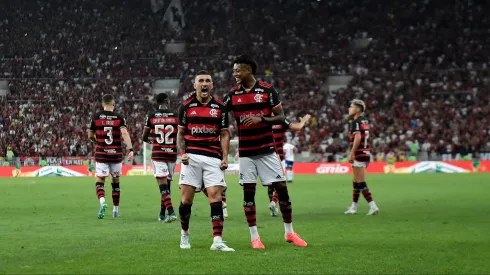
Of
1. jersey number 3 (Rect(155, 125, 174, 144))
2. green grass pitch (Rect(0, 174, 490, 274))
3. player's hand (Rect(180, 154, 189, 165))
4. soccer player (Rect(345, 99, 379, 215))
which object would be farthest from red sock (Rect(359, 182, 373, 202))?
player's hand (Rect(180, 154, 189, 165))

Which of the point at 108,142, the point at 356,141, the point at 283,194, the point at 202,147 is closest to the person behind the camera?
the point at 202,147

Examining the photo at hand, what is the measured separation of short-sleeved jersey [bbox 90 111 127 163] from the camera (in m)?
17.2

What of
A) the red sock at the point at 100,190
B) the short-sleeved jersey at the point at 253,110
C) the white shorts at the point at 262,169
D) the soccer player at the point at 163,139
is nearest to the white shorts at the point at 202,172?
the white shorts at the point at 262,169

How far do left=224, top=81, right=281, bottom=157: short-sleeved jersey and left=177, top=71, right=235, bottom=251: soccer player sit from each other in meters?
0.39

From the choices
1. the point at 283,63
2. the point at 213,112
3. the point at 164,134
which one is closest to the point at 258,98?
the point at 213,112

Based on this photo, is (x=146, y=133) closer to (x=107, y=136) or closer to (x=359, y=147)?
(x=107, y=136)

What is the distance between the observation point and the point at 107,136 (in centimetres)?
1722

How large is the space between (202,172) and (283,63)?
4967 cm

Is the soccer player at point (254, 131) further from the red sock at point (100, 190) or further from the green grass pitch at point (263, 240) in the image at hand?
the red sock at point (100, 190)

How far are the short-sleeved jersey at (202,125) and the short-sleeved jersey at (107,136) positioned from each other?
648 cm

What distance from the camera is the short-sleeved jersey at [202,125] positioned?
10.9 meters

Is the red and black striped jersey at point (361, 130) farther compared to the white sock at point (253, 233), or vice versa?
the red and black striped jersey at point (361, 130)

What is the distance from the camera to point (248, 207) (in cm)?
1142

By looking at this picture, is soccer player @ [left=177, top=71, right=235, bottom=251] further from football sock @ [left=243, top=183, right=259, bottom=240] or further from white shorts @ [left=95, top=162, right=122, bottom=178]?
white shorts @ [left=95, top=162, right=122, bottom=178]
